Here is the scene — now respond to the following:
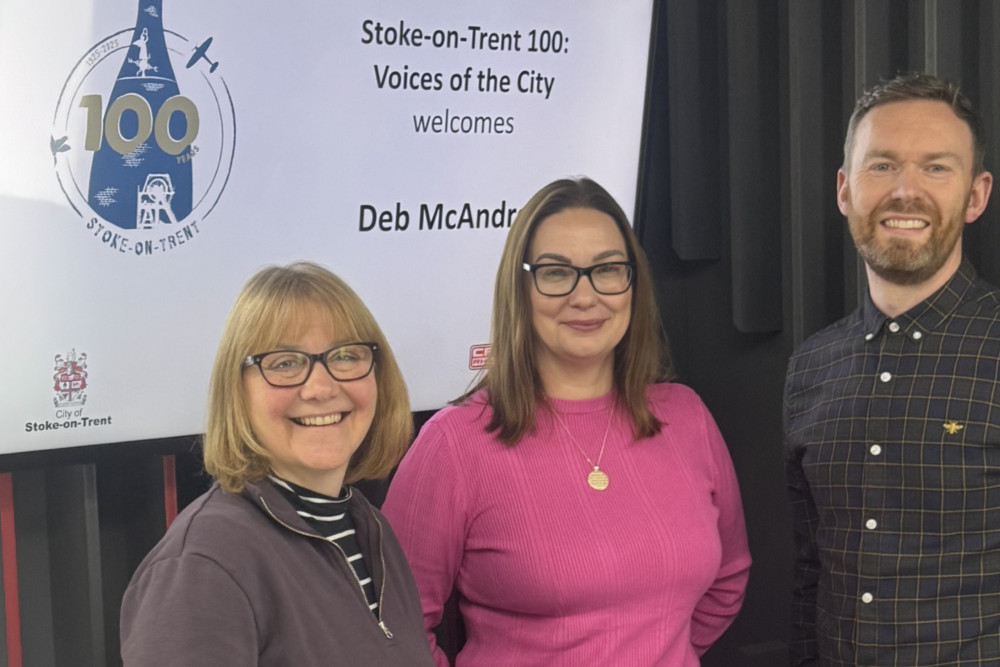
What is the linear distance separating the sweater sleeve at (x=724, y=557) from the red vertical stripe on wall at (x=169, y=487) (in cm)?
114

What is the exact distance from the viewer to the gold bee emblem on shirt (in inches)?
78.4

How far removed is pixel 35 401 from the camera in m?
2.18

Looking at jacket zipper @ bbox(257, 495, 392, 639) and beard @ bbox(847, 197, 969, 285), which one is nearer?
jacket zipper @ bbox(257, 495, 392, 639)

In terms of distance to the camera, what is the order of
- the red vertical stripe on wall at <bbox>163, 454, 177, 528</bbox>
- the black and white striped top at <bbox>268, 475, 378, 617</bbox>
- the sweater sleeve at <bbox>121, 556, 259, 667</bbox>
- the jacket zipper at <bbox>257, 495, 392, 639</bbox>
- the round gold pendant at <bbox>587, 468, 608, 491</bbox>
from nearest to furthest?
the sweater sleeve at <bbox>121, 556, 259, 667</bbox>, the jacket zipper at <bbox>257, 495, 392, 639</bbox>, the black and white striped top at <bbox>268, 475, 378, 617</bbox>, the round gold pendant at <bbox>587, 468, 608, 491</bbox>, the red vertical stripe on wall at <bbox>163, 454, 177, 528</bbox>

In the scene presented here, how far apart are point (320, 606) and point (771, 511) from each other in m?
1.83

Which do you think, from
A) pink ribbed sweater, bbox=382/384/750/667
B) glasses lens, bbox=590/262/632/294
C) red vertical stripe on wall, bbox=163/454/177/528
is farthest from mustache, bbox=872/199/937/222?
red vertical stripe on wall, bbox=163/454/177/528

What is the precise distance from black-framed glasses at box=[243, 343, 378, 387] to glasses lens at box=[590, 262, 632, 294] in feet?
2.06

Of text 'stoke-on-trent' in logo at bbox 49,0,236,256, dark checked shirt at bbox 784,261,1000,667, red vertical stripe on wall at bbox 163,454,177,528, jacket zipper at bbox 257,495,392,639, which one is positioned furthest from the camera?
red vertical stripe on wall at bbox 163,454,177,528

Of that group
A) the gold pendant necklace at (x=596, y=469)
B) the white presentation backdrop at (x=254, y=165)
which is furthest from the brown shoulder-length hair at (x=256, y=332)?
the white presentation backdrop at (x=254, y=165)

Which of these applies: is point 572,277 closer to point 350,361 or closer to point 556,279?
point 556,279

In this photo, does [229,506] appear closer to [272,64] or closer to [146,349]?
[146,349]

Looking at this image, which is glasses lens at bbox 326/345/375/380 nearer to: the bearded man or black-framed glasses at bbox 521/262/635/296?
black-framed glasses at bbox 521/262/635/296

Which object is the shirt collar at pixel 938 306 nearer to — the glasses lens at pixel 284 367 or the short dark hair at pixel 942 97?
the short dark hair at pixel 942 97

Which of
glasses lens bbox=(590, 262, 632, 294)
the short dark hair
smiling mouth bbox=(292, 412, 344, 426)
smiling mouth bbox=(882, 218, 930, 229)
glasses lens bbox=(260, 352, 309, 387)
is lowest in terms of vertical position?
Result: smiling mouth bbox=(292, 412, 344, 426)
